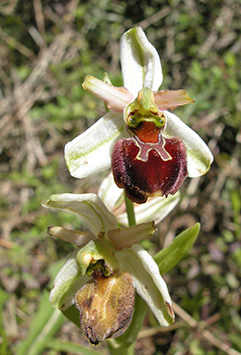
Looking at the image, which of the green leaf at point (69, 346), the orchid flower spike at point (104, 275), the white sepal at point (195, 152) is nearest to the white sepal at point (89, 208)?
the orchid flower spike at point (104, 275)

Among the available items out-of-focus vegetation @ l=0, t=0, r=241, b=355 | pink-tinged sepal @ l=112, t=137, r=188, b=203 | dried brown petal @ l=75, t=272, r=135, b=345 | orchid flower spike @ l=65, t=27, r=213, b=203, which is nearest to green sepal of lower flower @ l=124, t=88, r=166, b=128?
orchid flower spike @ l=65, t=27, r=213, b=203

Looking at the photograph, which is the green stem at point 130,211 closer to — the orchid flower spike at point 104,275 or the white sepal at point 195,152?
the orchid flower spike at point 104,275

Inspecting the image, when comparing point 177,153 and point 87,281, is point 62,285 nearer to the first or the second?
point 87,281

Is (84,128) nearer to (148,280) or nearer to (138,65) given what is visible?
(138,65)

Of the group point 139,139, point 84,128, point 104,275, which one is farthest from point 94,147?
point 84,128

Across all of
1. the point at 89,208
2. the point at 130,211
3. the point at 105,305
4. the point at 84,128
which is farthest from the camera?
the point at 84,128

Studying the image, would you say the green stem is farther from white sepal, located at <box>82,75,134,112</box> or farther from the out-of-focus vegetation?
the out-of-focus vegetation
